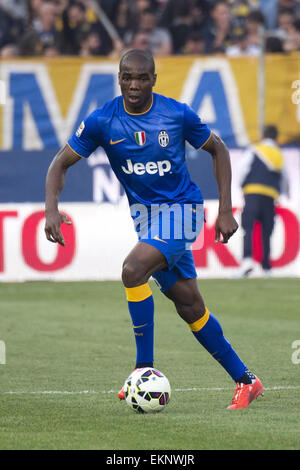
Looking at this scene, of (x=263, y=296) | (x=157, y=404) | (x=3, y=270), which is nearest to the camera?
(x=157, y=404)

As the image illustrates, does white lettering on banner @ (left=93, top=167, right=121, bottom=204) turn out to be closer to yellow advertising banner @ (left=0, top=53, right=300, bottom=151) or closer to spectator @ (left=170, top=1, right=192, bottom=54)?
yellow advertising banner @ (left=0, top=53, right=300, bottom=151)

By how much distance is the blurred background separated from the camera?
49.7 feet

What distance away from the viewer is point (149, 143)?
6.40 metres

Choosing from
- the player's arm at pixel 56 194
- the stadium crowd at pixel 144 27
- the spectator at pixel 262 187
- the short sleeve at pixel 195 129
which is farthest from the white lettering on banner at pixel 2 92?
the short sleeve at pixel 195 129

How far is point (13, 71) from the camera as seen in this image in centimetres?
1543

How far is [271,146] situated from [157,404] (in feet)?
32.3

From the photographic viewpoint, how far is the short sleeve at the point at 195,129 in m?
6.45

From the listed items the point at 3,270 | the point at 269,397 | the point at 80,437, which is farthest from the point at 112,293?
the point at 80,437

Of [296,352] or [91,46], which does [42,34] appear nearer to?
[91,46]

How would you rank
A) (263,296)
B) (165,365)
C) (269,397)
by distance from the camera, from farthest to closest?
(263,296)
(165,365)
(269,397)

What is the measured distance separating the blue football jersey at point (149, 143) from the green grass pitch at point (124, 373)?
1.32 metres

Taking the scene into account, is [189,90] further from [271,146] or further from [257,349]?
[257,349]

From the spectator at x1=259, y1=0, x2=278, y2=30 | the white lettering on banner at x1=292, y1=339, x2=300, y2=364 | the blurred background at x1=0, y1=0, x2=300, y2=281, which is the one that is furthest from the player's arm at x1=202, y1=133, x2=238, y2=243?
the spectator at x1=259, y1=0, x2=278, y2=30

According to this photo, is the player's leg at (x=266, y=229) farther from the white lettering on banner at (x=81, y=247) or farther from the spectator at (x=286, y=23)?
the spectator at (x=286, y=23)
